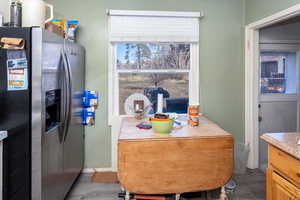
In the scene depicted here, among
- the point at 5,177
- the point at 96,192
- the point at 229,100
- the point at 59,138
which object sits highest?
the point at 229,100

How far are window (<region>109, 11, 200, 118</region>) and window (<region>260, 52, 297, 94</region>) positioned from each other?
40.5 inches

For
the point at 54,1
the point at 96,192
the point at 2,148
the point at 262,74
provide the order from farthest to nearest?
the point at 262,74, the point at 54,1, the point at 96,192, the point at 2,148

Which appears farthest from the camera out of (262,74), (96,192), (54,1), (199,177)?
(262,74)

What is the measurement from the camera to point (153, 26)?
113 inches

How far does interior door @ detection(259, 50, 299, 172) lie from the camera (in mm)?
3213

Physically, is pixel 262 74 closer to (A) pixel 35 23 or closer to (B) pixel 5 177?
(A) pixel 35 23

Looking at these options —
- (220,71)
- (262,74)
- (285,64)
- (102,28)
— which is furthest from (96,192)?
(285,64)

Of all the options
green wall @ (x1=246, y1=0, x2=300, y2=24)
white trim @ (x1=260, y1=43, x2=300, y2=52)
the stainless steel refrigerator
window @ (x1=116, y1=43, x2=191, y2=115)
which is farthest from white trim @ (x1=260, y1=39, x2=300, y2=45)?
the stainless steel refrigerator

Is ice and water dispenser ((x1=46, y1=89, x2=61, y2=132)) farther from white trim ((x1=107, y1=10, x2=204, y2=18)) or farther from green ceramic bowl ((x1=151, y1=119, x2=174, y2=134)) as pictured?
white trim ((x1=107, y1=10, x2=204, y2=18))

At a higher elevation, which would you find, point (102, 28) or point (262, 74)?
point (102, 28)

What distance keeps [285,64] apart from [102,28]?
8.66ft

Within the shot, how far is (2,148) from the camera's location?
1.51 meters

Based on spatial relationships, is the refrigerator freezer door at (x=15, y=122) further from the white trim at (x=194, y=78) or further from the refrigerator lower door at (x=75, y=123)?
the white trim at (x=194, y=78)

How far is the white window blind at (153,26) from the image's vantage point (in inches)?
111
